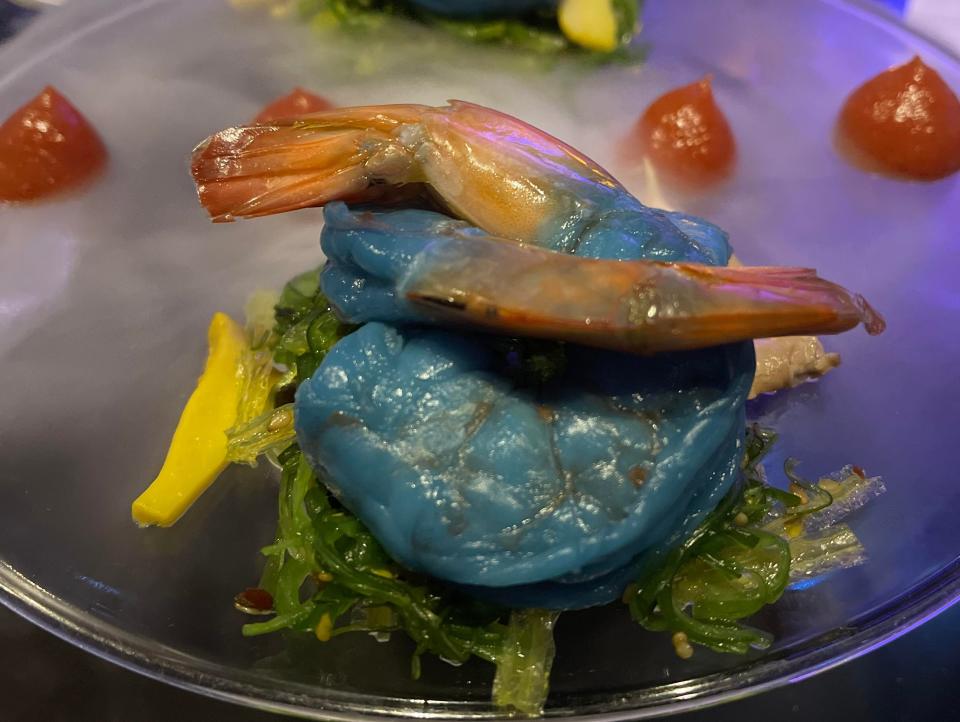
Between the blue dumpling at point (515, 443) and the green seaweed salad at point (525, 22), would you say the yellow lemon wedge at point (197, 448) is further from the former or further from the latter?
the green seaweed salad at point (525, 22)

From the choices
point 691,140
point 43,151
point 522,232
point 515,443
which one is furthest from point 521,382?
point 43,151

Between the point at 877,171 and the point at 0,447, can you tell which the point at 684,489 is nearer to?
the point at 0,447

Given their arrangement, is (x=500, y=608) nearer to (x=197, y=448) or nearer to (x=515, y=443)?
(x=515, y=443)

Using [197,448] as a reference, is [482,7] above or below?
above

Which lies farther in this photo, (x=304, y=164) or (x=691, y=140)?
(x=691, y=140)

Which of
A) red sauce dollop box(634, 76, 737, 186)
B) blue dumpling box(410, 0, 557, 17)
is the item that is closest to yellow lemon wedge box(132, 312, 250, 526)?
red sauce dollop box(634, 76, 737, 186)

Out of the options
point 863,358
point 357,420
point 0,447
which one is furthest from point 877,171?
point 0,447
